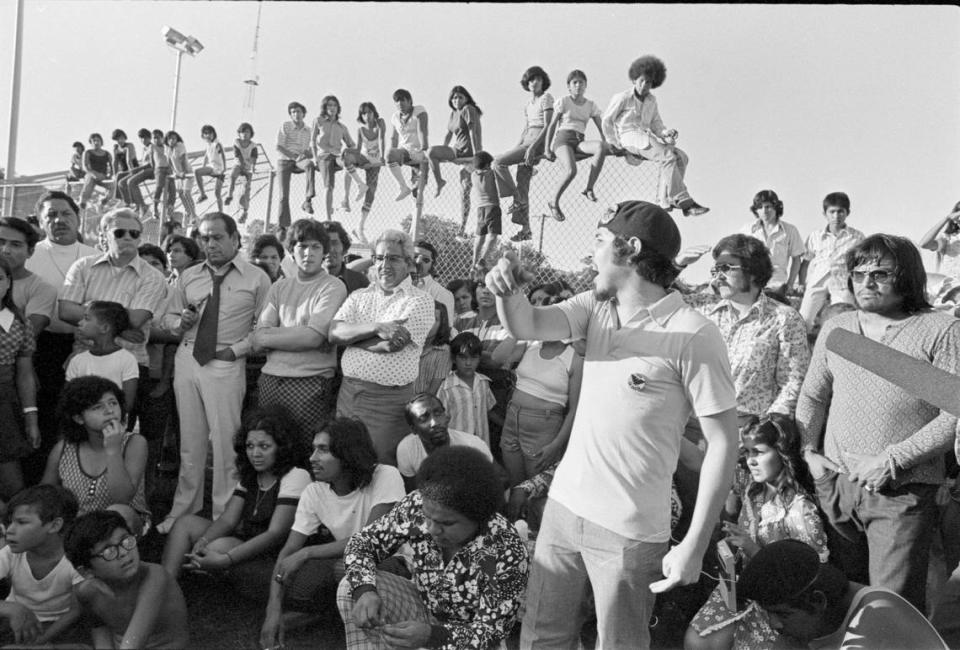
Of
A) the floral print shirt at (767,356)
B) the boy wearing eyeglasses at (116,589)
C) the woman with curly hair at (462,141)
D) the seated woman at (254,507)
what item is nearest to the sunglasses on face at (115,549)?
the boy wearing eyeglasses at (116,589)

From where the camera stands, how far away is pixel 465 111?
24.7 feet

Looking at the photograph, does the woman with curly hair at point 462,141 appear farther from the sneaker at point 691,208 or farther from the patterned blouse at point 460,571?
the patterned blouse at point 460,571

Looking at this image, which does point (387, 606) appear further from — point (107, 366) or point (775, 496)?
point (107, 366)

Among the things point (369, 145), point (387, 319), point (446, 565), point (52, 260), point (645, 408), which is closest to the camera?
point (645, 408)

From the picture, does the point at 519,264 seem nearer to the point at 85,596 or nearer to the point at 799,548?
the point at 799,548

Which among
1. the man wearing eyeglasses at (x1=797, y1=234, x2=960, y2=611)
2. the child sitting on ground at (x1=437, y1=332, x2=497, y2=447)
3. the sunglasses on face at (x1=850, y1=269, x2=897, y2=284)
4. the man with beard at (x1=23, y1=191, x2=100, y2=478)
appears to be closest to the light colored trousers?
the man wearing eyeglasses at (x1=797, y1=234, x2=960, y2=611)

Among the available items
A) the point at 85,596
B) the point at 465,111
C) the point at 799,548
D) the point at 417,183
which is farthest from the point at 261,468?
the point at 465,111

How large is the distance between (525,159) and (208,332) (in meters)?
3.41

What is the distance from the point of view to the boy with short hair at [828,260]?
5270mm

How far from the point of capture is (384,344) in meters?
4.14

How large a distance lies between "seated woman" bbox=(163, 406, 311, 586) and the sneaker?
3685 mm

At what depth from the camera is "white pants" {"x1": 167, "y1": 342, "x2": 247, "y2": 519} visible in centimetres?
446

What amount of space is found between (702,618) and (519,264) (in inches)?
63.3

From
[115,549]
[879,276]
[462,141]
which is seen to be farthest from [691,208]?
[115,549]
